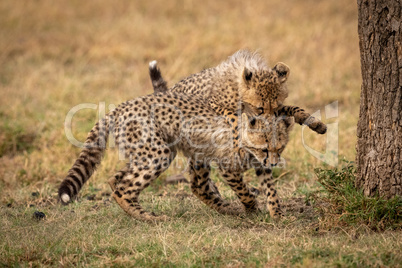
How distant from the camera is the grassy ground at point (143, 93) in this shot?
3186 millimetres

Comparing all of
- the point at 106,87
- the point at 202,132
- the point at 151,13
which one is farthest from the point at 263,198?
the point at 151,13

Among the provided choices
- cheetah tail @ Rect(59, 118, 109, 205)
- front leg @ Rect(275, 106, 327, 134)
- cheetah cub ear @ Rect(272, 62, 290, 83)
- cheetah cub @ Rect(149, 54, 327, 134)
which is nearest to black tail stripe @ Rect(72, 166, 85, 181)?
cheetah tail @ Rect(59, 118, 109, 205)

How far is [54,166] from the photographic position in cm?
555

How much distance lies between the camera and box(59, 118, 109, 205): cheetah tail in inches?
160

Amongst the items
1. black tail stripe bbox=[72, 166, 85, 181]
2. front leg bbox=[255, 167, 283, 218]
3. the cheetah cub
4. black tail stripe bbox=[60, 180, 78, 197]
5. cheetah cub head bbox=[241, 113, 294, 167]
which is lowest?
front leg bbox=[255, 167, 283, 218]

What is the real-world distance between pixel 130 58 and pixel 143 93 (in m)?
1.40

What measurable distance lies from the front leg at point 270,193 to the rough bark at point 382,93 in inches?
30.5

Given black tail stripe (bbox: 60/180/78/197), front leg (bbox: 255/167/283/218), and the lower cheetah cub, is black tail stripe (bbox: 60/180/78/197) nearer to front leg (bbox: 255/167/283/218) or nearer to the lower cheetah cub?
the lower cheetah cub

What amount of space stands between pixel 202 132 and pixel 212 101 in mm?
475

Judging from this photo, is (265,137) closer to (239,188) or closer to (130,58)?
(239,188)

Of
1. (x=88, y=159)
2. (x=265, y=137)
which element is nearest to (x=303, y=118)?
(x=265, y=137)

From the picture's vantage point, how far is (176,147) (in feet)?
14.2

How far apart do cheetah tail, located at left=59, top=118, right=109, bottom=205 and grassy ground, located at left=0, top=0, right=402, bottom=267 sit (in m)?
0.28

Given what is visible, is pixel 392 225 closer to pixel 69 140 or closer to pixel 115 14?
pixel 69 140
